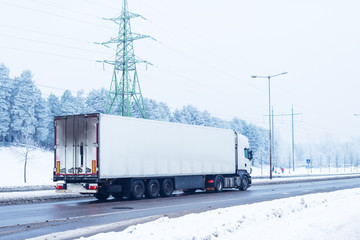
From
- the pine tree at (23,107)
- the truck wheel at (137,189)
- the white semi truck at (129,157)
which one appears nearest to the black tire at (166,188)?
the white semi truck at (129,157)

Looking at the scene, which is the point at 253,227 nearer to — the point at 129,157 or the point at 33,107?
the point at 129,157

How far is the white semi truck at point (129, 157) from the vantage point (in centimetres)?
2042

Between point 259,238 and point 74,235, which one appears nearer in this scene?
point 259,238

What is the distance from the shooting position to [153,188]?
2338 centimetres

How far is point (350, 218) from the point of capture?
12.6m

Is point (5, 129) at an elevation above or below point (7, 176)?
above

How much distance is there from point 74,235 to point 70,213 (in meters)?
4.88

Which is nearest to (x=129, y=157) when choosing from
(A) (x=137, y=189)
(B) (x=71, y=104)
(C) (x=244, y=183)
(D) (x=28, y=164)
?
(A) (x=137, y=189)

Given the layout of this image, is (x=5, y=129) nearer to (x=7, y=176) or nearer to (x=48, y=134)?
(x=48, y=134)

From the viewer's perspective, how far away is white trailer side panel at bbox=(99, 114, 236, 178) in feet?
68.3

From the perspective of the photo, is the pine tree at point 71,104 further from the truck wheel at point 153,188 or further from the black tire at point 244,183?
the truck wheel at point 153,188

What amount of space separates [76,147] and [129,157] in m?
2.40

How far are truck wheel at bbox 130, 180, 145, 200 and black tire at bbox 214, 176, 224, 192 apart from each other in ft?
23.4

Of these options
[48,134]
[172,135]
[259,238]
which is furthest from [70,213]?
[48,134]
